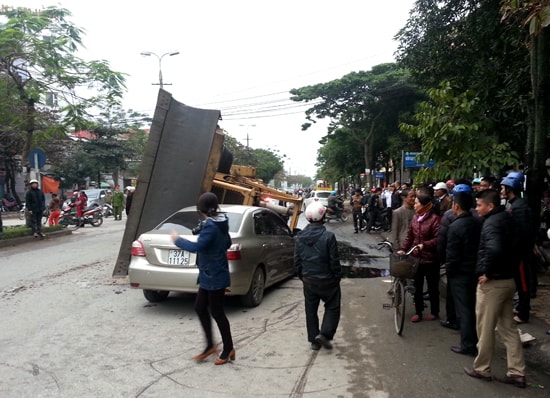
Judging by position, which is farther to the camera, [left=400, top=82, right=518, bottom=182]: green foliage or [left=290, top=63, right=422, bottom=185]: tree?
[left=290, top=63, right=422, bottom=185]: tree

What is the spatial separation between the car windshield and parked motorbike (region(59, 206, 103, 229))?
1317cm

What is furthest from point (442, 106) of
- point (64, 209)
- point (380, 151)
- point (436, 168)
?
point (380, 151)

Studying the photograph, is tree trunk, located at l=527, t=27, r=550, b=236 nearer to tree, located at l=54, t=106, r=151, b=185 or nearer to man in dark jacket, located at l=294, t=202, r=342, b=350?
man in dark jacket, located at l=294, t=202, r=342, b=350

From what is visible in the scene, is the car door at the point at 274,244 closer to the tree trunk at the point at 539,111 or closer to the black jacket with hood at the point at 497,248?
the black jacket with hood at the point at 497,248

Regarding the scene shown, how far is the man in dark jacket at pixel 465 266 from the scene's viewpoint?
4613 millimetres

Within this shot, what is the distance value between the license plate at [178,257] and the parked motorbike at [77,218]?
14076mm

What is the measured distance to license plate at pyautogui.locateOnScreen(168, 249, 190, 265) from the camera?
600 cm

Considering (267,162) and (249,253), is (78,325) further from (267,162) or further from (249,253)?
(267,162)

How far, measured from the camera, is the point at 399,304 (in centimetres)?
532

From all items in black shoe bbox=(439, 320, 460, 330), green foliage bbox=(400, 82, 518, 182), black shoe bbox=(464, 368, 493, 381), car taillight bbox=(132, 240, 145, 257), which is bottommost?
black shoe bbox=(439, 320, 460, 330)

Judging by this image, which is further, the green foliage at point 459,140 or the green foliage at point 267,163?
the green foliage at point 267,163

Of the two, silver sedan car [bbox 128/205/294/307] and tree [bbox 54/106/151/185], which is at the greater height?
tree [bbox 54/106/151/185]

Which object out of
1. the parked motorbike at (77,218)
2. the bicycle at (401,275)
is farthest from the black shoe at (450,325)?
the parked motorbike at (77,218)

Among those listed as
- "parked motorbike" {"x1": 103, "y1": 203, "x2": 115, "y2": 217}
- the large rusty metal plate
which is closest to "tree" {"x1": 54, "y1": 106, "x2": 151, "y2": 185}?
"parked motorbike" {"x1": 103, "y1": 203, "x2": 115, "y2": 217}
